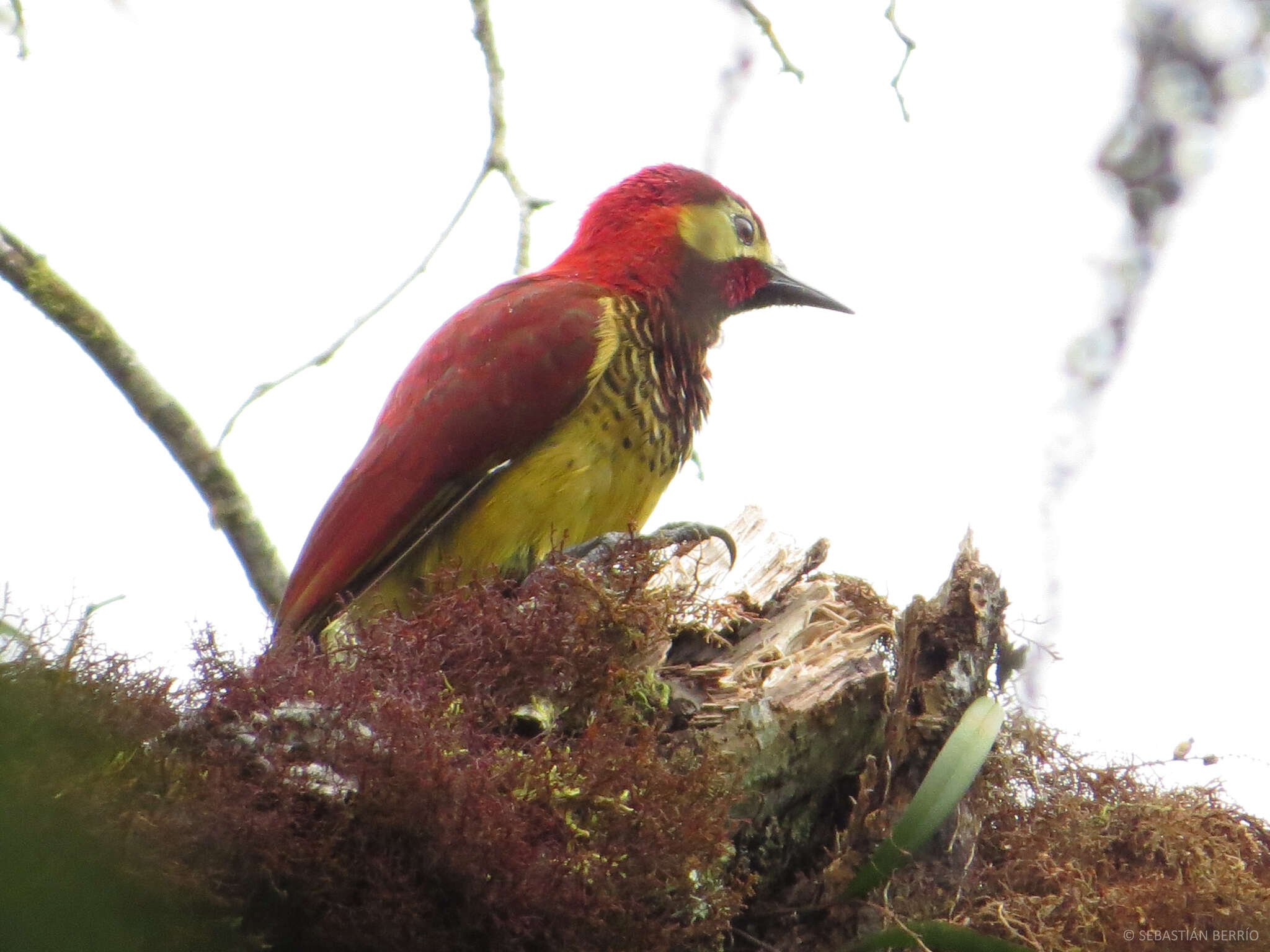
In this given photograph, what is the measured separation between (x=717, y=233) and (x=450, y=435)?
→ 126 cm

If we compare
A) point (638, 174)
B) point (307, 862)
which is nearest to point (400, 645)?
point (307, 862)

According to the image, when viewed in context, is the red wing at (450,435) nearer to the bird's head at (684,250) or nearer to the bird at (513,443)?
the bird at (513,443)

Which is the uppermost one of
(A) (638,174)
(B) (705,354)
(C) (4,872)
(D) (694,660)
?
(A) (638,174)

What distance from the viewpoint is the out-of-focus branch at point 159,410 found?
3.69m

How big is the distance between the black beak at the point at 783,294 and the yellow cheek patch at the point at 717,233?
63 millimetres

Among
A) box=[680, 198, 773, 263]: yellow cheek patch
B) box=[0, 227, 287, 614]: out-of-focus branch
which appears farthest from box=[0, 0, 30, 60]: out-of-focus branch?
box=[680, 198, 773, 263]: yellow cheek patch

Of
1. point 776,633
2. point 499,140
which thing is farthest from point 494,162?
point 776,633

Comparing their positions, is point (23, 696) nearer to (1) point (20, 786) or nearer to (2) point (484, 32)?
(1) point (20, 786)

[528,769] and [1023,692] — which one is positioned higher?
[1023,692]

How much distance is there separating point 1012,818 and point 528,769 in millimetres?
1135

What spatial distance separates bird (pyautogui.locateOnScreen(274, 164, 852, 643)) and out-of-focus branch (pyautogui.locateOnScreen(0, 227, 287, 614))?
1.68 ft

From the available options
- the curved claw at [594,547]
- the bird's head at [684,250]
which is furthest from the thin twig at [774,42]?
the curved claw at [594,547]

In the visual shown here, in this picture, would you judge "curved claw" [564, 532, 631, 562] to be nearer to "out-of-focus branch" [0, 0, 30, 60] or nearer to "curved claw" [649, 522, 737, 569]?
"curved claw" [649, 522, 737, 569]

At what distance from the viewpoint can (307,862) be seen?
1684 mm
